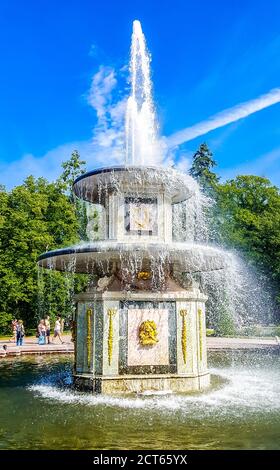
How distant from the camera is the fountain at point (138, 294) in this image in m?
12.9

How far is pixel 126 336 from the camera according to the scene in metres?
13.3

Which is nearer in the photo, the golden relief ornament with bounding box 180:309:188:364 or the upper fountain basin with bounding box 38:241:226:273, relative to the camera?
the upper fountain basin with bounding box 38:241:226:273

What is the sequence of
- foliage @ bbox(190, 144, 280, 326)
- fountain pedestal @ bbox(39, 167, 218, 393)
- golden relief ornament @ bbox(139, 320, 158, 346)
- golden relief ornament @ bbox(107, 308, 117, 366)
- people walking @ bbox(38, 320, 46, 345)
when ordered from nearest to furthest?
fountain pedestal @ bbox(39, 167, 218, 393) < golden relief ornament @ bbox(107, 308, 117, 366) < golden relief ornament @ bbox(139, 320, 158, 346) < people walking @ bbox(38, 320, 46, 345) < foliage @ bbox(190, 144, 280, 326)

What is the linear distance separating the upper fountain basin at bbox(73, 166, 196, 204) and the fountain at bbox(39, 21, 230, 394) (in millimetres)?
29

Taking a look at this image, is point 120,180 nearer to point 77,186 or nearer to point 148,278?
point 77,186

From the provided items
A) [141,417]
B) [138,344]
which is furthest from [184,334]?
[141,417]

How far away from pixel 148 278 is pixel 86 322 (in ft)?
7.02

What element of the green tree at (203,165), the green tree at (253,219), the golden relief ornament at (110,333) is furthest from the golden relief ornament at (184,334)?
the green tree at (203,165)

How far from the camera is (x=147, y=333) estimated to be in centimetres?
1332

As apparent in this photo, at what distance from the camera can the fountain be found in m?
12.9

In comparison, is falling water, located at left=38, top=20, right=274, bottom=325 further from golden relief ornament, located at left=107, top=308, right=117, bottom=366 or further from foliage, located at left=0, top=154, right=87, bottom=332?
foliage, located at left=0, top=154, right=87, bottom=332

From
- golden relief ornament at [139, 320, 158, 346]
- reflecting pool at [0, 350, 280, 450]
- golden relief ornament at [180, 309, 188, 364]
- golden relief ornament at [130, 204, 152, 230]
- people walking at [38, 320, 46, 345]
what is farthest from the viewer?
people walking at [38, 320, 46, 345]

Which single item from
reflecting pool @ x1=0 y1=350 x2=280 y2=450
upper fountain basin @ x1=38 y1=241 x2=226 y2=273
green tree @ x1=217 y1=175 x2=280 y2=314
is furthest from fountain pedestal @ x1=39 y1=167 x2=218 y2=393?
green tree @ x1=217 y1=175 x2=280 y2=314

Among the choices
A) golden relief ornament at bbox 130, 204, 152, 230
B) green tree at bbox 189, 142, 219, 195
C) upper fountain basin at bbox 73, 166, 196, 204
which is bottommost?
golden relief ornament at bbox 130, 204, 152, 230
